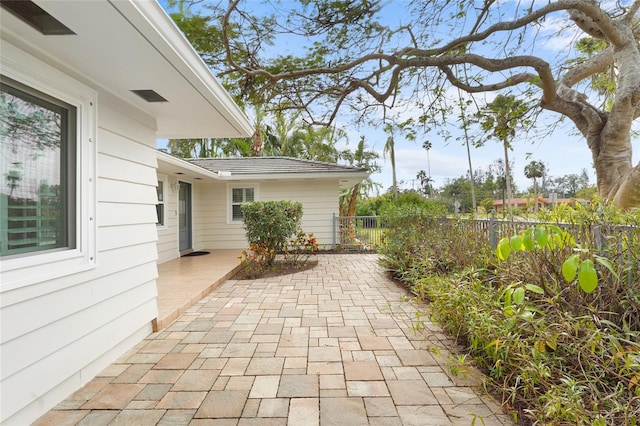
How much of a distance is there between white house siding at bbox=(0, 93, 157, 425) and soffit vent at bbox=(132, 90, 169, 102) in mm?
250

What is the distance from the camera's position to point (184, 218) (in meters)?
8.71

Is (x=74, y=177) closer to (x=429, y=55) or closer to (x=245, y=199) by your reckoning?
(x=429, y=55)

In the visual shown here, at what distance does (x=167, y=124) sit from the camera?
12.1ft

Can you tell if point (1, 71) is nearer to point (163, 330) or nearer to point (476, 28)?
point (163, 330)

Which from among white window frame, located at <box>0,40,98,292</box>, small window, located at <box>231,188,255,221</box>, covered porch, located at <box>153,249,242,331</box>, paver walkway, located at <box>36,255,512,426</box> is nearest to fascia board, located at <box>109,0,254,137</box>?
white window frame, located at <box>0,40,98,292</box>

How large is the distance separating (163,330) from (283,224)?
3294 mm

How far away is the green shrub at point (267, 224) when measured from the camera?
6.20 meters

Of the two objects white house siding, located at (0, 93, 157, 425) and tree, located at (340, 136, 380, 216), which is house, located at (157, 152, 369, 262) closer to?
white house siding, located at (0, 93, 157, 425)

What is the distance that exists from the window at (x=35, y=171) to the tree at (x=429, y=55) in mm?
3533

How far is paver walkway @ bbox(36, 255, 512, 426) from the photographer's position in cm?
190

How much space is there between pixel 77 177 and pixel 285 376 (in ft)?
7.34

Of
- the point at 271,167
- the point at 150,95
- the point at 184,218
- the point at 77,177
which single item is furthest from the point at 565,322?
the point at 184,218

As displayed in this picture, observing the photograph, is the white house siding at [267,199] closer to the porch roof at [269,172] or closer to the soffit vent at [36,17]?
the porch roof at [269,172]

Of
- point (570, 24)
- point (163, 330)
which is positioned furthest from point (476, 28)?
point (163, 330)
